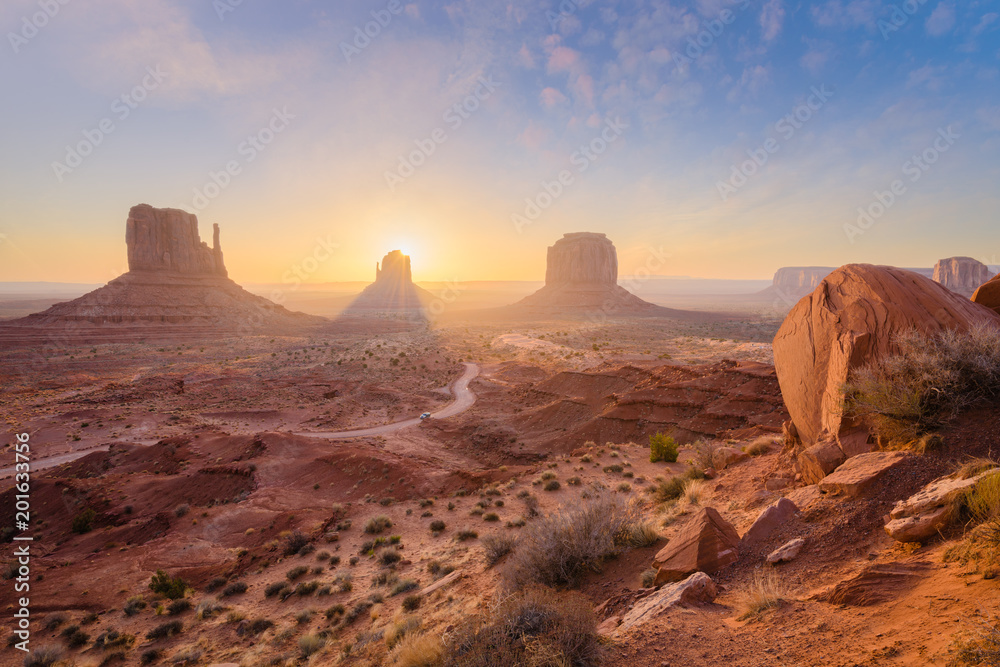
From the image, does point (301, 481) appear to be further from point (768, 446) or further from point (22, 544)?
point (768, 446)

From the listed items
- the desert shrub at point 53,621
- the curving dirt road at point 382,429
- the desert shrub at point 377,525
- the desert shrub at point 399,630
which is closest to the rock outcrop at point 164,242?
the curving dirt road at point 382,429

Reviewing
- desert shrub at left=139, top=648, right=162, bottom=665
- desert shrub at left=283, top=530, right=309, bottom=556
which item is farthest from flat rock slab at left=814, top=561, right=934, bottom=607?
desert shrub at left=283, top=530, right=309, bottom=556

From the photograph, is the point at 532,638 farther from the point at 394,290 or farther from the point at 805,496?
the point at 394,290

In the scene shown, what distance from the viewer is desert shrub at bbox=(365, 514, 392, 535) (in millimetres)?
12703

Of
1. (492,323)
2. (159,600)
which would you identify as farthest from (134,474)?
(492,323)

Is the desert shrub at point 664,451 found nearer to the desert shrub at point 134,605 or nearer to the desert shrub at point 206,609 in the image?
the desert shrub at point 206,609

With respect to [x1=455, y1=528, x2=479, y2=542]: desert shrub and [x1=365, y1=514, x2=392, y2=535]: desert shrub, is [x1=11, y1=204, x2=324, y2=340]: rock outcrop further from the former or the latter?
[x1=455, y1=528, x2=479, y2=542]: desert shrub

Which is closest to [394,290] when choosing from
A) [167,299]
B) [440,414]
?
[167,299]

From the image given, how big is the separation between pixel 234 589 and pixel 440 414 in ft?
62.0

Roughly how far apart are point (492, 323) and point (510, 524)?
7893 centimetres

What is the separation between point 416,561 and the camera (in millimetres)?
10531

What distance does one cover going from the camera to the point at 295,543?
12078mm

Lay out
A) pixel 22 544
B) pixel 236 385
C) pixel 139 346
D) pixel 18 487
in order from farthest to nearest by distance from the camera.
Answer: pixel 139 346 < pixel 236 385 < pixel 18 487 < pixel 22 544

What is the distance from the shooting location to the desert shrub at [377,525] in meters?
12.7
